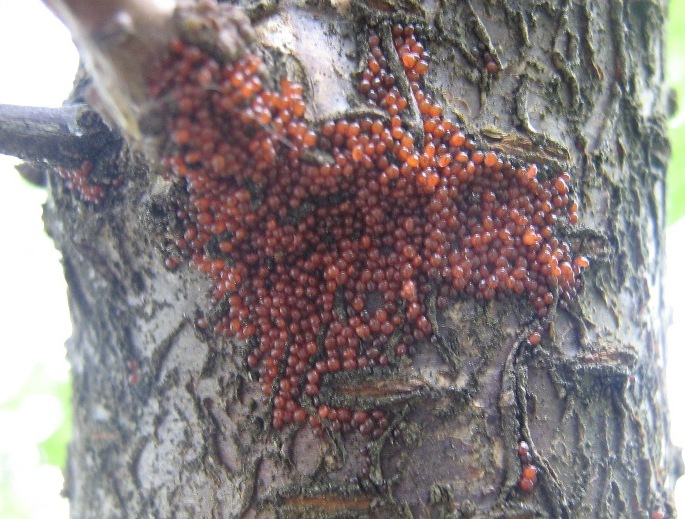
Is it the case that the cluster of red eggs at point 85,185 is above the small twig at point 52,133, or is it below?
below

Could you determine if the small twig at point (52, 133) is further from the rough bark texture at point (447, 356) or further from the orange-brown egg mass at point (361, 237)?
the orange-brown egg mass at point (361, 237)

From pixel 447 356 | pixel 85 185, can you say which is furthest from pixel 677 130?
pixel 85 185

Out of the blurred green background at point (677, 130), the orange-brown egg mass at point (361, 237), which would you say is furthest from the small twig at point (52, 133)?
the blurred green background at point (677, 130)

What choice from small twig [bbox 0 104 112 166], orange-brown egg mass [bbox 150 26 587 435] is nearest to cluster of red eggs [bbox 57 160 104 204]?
small twig [bbox 0 104 112 166]

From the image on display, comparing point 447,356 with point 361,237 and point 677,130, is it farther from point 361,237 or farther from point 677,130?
point 677,130

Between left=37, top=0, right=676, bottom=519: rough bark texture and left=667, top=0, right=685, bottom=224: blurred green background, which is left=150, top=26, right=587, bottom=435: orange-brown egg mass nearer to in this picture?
left=37, top=0, right=676, bottom=519: rough bark texture

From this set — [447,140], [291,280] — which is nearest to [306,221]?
[291,280]

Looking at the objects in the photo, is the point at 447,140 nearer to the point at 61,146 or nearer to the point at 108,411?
the point at 61,146
